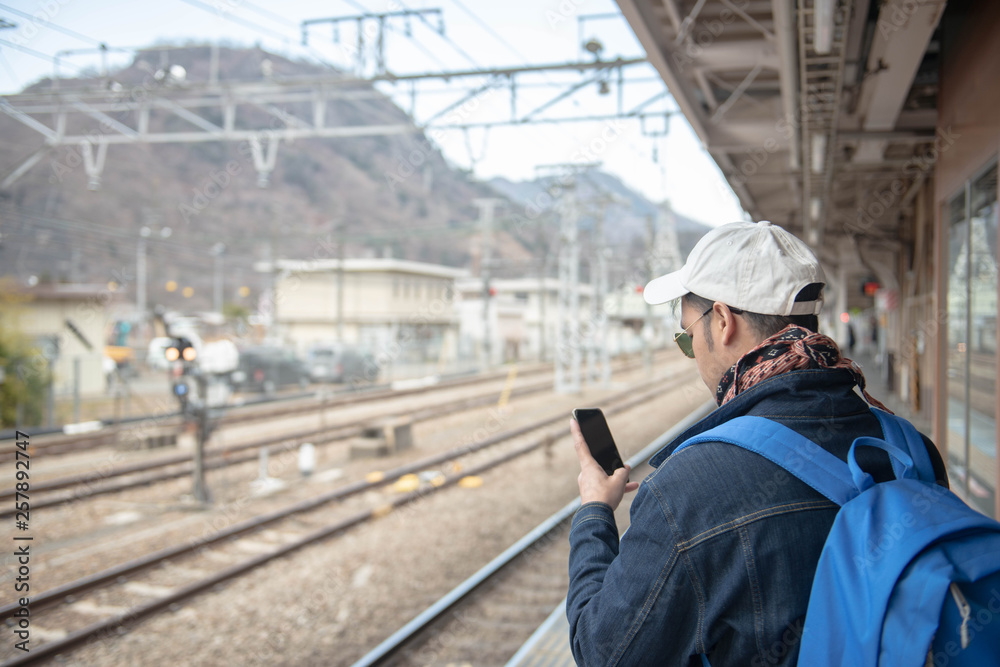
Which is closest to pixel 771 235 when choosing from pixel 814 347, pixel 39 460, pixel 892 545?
pixel 814 347

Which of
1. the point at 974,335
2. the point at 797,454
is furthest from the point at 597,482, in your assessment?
the point at 974,335

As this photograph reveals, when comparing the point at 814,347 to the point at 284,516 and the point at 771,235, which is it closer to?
the point at 771,235

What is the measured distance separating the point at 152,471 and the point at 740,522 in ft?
40.4

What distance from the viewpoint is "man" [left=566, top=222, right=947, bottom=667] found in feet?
4.37

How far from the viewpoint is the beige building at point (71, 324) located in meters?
19.5

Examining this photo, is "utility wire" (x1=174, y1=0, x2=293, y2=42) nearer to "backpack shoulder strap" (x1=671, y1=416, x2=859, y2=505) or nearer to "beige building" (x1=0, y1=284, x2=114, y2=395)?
"backpack shoulder strap" (x1=671, y1=416, x2=859, y2=505)

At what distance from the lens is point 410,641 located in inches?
213

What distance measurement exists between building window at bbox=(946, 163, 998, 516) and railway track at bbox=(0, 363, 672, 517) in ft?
32.8

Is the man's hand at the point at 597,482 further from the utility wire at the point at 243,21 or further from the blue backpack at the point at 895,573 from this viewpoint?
the utility wire at the point at 243,21

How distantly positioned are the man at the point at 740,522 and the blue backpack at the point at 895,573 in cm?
5

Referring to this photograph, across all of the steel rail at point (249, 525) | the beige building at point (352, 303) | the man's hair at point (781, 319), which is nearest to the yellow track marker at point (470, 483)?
the steel rail at point (249, 525)

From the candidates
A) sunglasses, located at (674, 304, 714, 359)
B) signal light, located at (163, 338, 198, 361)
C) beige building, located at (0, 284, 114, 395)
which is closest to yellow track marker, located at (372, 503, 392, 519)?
signal light, located at (163, 338, 198, 361)

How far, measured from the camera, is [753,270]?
5.29ft

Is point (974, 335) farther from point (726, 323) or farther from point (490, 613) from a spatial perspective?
point (726, 323)
